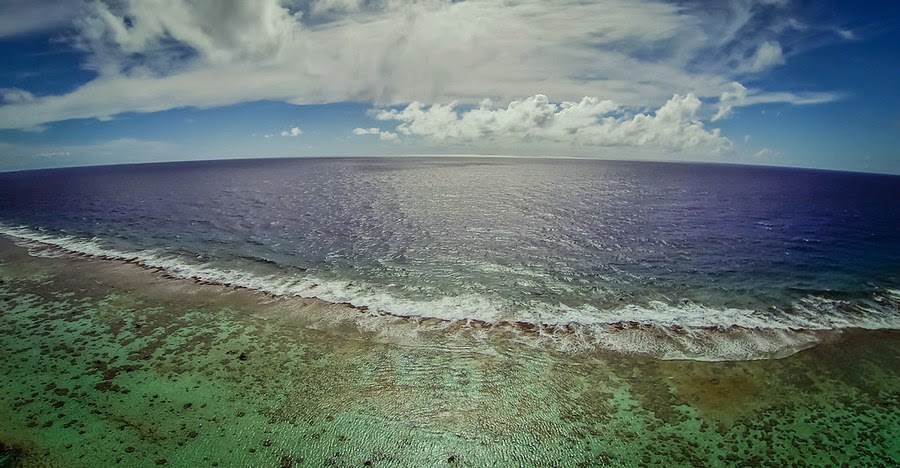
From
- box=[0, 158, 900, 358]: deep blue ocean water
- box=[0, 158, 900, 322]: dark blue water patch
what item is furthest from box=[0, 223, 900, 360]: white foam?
box=[0, 158, 900, 322]: dark blue water patch

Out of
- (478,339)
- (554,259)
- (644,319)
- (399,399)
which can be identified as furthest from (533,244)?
(399,399)

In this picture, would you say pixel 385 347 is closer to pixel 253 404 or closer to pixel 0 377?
pixel 253 404

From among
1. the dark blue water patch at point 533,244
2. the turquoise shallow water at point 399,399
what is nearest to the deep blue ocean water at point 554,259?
the dark blue water patch at point 533,244

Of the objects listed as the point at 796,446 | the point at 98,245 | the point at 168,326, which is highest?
the point at 98,245

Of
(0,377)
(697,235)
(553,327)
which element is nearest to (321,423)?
(553,327)

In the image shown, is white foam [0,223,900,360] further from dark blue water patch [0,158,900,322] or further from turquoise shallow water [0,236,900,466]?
turquoise shallow water [0,236,900,466]

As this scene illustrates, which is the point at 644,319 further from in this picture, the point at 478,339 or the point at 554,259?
the point at 554,259
